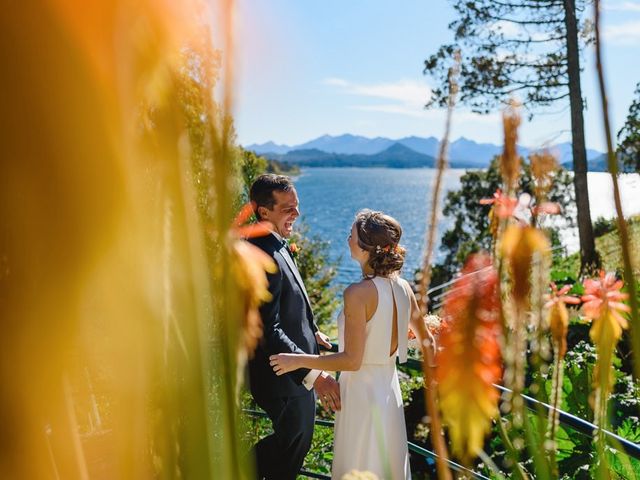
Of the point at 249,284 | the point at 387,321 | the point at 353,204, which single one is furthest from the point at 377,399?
the point at 353,204

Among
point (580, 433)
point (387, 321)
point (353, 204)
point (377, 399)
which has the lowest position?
point (353, 204)

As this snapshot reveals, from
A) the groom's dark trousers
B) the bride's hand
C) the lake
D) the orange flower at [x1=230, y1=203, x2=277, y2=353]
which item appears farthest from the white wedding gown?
the lake

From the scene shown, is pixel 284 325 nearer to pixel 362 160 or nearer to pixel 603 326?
pixel 603 326

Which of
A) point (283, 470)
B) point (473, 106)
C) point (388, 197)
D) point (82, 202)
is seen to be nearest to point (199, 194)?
point (82, 202)

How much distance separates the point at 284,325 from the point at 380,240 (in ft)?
1.77

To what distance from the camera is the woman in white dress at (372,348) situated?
2.39 metres

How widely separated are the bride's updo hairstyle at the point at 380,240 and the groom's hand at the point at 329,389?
49cm

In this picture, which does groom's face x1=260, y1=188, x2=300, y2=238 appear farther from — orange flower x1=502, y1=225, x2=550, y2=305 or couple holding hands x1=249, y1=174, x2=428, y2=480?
orange flower x1=502, y1=225, x2=550, y2=305

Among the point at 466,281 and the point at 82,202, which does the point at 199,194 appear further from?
the point at 466,281

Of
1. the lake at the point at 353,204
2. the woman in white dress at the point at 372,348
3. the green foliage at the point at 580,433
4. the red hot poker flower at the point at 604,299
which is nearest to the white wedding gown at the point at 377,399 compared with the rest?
the woman in white dress at the point at 372,348

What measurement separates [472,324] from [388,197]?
4582 inches

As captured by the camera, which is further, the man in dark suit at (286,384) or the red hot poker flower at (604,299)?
the man in dark suit at (286,384)

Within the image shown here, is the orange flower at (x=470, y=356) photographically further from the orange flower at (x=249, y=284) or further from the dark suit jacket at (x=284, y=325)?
the dark suit jacket at (x=284, y=325)

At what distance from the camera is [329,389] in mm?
2623
